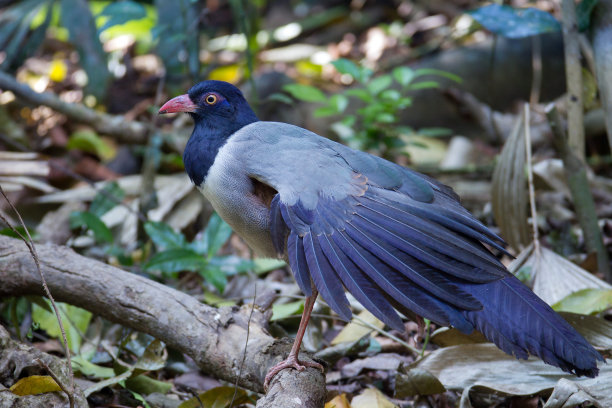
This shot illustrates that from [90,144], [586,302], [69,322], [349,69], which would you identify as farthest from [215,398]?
[90,144]

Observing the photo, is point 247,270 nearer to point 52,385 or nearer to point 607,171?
point 52,385

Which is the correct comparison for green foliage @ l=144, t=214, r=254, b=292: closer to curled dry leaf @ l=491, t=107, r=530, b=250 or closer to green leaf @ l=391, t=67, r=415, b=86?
curled dry leaf @ l=491, t=107, r=530, b=250

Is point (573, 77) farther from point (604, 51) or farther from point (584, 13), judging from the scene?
point (584, 13)

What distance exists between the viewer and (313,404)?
270cm

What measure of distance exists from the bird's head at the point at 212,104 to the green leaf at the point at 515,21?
6.53 feet

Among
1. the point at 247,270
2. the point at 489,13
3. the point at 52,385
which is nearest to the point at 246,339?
the point at 52,385

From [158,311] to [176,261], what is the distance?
1091 millimetres

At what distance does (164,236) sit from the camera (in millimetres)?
4582

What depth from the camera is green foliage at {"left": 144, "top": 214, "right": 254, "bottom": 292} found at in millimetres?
4340

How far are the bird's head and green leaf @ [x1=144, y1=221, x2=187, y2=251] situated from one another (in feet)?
3.68

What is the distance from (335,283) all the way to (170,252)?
1931mm

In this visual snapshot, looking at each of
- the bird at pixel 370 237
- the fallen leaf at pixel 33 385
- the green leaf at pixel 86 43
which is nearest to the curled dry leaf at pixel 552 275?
the bird at pixel 370 237

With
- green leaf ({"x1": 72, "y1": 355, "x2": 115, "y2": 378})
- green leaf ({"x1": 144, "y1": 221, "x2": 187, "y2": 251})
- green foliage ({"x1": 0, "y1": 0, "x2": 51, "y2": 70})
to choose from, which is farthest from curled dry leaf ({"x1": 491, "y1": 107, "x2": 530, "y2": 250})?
green foliage ({"x1": 0, "y1": 0, "x2": 51, "y2": 70})

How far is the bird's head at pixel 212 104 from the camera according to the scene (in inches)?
146
